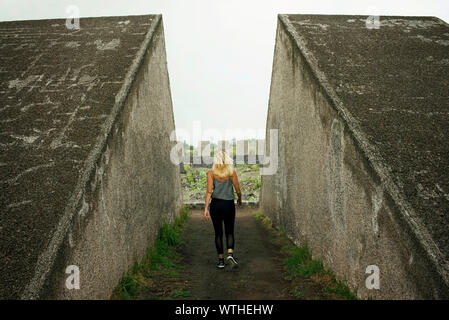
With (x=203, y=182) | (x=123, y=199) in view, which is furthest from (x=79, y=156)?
(x=203, y=182)

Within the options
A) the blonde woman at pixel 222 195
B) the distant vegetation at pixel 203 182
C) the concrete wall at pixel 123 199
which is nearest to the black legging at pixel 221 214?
the blonde woman at pixel 222 195

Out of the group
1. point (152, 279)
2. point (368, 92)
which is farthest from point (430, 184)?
point (152, 279)

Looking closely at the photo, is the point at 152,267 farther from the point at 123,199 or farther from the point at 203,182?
the point at 203,182

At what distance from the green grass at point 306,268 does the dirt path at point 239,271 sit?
0.50 feet

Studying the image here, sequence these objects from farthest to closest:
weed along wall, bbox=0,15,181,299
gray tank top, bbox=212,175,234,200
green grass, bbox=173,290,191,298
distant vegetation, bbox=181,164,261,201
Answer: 1. distant vegetation, bbox=181,164,261,201
2. gray tank top, bbox=212,175,234,200
3. green grass, bbox=173,290,191,298
4. weed along wall, bbox=0,15,181,299

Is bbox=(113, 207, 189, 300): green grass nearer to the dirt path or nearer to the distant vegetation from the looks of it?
the dirt path

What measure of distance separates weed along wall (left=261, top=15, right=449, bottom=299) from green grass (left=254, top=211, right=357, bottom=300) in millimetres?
126

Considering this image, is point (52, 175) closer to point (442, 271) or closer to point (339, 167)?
point (339, 167)

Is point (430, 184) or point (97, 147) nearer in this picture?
point (430, 184)

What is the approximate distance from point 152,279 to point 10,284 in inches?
97.6

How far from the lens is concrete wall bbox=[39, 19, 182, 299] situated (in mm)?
3207

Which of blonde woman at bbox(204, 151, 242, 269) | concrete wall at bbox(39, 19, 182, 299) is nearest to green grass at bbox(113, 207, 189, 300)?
concrete wall at bbox(39, 19, 182, 299)

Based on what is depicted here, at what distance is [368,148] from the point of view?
12.0ft
